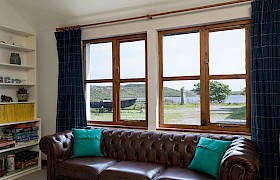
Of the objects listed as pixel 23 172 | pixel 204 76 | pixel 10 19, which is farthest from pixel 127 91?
pixel 10 19

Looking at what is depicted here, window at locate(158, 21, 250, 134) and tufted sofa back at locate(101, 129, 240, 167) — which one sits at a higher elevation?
window at locate(158, 21, 250, 134)

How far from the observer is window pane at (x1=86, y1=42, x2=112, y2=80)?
401 cm

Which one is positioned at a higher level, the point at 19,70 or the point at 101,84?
the point at 19,70

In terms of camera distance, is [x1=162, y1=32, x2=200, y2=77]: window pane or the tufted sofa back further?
[x1=162, y1=32, x2=200, y2=77]: window pane

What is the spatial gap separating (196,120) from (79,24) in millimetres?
2495

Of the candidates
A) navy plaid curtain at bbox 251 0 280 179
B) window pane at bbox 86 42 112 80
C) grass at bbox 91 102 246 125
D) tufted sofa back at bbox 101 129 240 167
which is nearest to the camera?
navy plaid curtain at bbox 251 0 280 179

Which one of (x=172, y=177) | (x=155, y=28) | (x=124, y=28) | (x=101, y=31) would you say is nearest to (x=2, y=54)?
(x=101, y=31)

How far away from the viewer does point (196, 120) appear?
3.38 m

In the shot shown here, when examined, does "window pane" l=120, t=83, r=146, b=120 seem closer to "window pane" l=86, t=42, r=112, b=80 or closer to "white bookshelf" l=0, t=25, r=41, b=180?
"window pane" l=86, t=42, r=112, b=80

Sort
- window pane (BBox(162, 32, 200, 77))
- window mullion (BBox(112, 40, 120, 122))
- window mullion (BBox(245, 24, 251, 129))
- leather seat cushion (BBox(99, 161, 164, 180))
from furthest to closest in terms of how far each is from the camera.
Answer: window mullion (BBox(112, 40, 120, 122)), window pane (BBox(162, 32, 200, 77)), window mullion (BBox(245, 24, 251, 129)), leather seat cushion (BBox(99, 161, 164, 180))

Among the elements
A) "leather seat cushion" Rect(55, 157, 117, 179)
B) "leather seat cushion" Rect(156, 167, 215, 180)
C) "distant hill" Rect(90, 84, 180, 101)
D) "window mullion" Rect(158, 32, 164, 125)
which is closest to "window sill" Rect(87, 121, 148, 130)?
"window mullion" Rect(158, 32, 164, 125)

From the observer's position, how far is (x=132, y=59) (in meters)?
3.82

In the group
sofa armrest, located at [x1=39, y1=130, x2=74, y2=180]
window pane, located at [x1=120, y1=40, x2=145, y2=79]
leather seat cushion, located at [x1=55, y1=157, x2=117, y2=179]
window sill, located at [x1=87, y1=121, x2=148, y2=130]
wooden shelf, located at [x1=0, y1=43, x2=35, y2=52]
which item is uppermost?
wooden shelf, located at [x1=0, y1=43, x2=35, y2=52]

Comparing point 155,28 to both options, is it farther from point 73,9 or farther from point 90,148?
point 90,148
